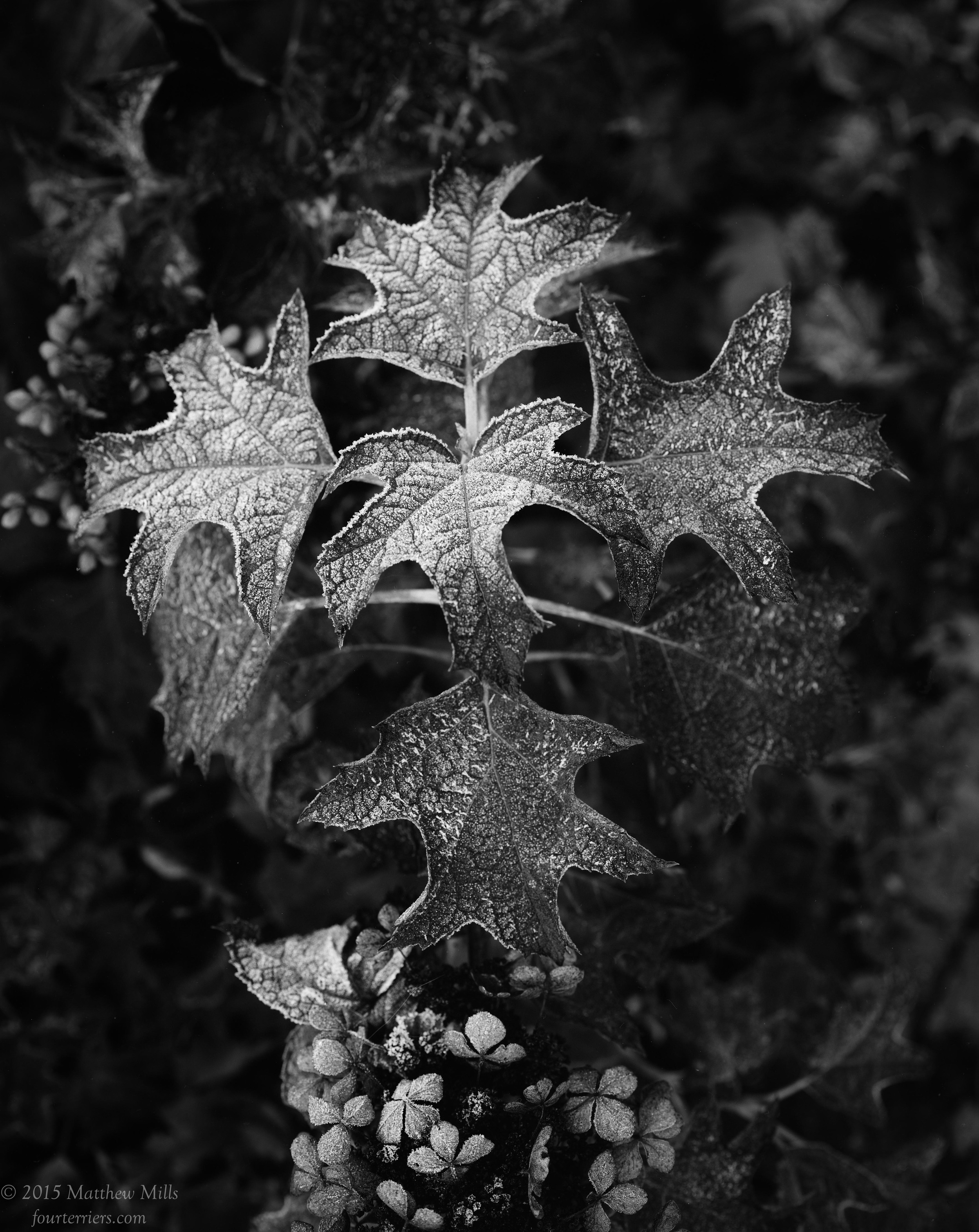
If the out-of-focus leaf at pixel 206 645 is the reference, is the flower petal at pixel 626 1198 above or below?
below

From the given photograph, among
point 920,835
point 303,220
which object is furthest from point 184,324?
point 920,835

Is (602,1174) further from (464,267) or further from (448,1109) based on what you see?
(464,267)

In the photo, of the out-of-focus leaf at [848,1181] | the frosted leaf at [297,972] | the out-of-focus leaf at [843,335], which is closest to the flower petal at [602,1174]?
the frosted leaf at [297,972]

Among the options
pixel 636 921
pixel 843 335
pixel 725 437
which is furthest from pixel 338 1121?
pixel 843 335

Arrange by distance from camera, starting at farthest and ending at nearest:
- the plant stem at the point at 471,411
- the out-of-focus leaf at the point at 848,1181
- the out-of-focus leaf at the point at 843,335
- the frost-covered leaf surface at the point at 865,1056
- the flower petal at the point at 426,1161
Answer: the out-of-focus leaf at the point at 843,335
the frost-covered leaf surface at the point at 865,1056
the out-of-focus leaf at the point at 848,1181
the plant stem at the point at 471,411
the flower petal at the point at 426,1161

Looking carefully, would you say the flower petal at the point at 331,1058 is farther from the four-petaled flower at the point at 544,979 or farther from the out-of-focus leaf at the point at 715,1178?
the out-of-focus leaf at the point at 715,1178
